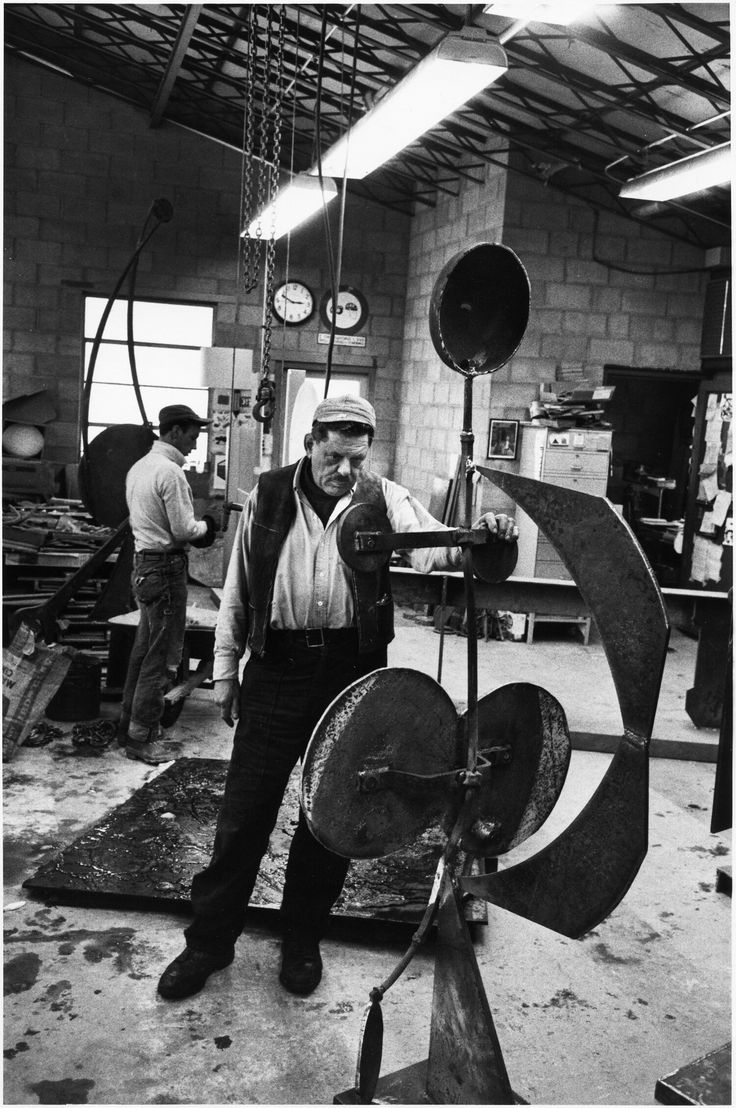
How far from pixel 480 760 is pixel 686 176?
15.5ft

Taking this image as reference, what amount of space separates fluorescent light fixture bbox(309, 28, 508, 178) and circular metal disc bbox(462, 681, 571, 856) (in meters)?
2.18

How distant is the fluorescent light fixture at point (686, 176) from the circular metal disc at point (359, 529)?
168 inches

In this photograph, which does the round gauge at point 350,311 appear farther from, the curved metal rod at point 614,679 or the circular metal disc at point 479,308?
the curved metal rod at point 614,679

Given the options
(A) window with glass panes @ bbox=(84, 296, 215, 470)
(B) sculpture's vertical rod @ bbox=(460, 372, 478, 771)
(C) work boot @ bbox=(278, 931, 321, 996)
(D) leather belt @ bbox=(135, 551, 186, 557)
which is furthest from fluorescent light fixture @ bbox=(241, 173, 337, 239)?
(C) work boot @ bbox=(278, 931, 321, 996)

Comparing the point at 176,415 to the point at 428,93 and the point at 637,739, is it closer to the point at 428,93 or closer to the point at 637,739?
the point at 428,93

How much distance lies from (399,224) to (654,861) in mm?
8446

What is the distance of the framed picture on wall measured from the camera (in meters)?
8.23

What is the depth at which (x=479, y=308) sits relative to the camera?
2.18 metres

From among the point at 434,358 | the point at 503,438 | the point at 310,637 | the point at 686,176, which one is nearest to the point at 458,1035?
the point at 310,637

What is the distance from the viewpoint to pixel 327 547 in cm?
265

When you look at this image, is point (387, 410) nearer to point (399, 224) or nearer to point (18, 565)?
point (399, 224)

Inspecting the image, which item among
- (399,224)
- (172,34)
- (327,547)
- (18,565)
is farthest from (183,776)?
(399,224)

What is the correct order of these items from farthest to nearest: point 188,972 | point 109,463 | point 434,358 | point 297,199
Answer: point 434,358
point 297,199
point 109,463
point 188,972

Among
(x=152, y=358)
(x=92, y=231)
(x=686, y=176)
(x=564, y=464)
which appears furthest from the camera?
(x=152, y=358)
